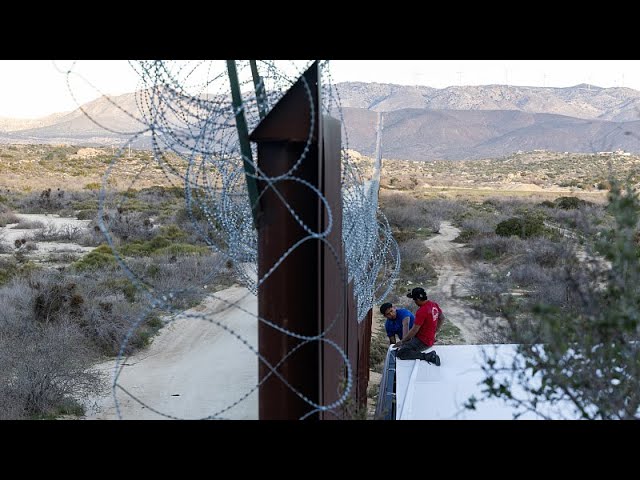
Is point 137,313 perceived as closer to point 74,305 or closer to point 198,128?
point 74,305

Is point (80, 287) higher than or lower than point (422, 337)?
Answer: lower

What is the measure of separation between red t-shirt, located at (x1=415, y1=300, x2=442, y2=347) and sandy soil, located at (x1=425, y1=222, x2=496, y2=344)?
9.53 feet

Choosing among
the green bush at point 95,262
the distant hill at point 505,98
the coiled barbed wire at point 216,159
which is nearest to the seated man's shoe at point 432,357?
the coiled barbed wire at point 216,159

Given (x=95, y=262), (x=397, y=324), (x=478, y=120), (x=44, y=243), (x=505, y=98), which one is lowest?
(x=44, y=243)

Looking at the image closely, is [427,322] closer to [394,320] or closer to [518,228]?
[394,320]

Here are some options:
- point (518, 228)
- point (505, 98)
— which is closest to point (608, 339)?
point (518, 228)

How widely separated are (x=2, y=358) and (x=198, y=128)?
8040 mm

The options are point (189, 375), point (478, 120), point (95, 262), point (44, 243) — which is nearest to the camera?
point (189, 375)

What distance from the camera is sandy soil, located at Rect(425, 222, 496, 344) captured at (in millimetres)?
14859

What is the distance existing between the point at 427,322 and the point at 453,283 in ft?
38.7

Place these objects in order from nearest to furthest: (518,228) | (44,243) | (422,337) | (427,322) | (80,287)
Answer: (422,337) < (427,322) < (80,287) < (44,243) < (518,228)

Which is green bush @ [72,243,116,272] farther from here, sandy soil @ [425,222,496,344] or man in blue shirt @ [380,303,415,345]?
man in blue shirt @ [380,303,415,345]

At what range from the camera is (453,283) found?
19156mm
